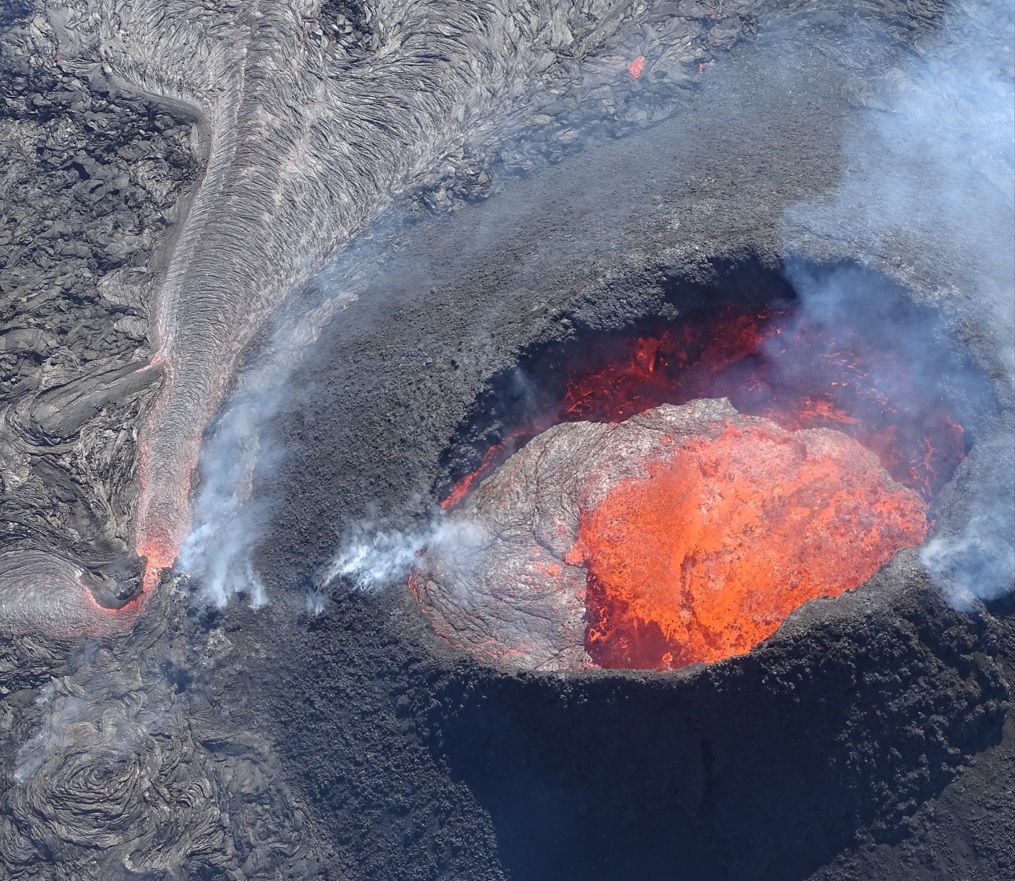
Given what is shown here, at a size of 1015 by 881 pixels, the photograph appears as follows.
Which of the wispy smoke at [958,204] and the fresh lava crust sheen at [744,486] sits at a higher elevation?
the wispy smoke at [958,204]

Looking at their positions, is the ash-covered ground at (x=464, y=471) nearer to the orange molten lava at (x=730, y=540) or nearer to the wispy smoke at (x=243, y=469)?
the wispy smoke at (x=243, y=469)

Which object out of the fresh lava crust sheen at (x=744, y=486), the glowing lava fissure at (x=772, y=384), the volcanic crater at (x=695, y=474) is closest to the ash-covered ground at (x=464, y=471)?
the volcanic crater at (x=695, y=474)

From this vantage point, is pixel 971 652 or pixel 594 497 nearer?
pixel 971 652

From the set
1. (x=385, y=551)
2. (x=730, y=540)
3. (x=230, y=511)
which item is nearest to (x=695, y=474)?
(x=730, y=540)

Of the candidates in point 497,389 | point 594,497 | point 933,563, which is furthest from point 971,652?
point 497,389

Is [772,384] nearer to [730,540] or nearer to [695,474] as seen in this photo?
[695,474]

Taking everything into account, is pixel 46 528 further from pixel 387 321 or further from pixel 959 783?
pixel 959 783

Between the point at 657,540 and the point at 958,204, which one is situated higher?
the point at 958,204
